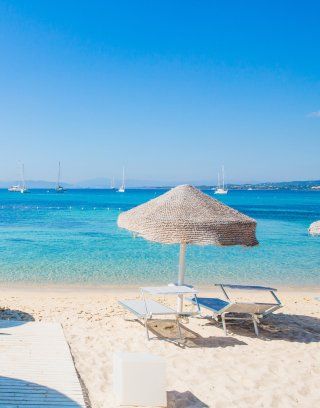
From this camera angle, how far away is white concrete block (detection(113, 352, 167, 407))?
4.61m

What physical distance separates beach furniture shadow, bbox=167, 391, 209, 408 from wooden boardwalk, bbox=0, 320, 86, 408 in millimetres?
929

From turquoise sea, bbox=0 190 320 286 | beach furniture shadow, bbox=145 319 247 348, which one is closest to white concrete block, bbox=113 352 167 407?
beach furniture shadow, bbox=145 319 247 348

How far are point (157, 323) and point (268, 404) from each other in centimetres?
328

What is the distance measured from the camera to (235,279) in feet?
48.6

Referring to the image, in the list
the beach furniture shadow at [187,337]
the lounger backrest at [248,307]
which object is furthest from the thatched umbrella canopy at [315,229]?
the beach furniture shadow at [187,337]

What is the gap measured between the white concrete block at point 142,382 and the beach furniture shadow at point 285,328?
3.15 meters

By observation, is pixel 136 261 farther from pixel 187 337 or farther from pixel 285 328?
pixel 187 337

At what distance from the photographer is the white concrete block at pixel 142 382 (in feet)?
15.1

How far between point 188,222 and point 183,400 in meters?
2.96

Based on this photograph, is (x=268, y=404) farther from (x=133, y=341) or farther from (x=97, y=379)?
(x=133, y=341)

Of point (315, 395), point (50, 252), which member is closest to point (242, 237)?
point (315, 395)

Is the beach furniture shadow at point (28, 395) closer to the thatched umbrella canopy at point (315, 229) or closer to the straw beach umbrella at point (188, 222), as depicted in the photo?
the straw beach umbrella at point (188, 222)

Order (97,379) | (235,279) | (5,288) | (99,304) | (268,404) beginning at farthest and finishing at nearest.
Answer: (235,279) → (5,288) → (99,304) → (97,379) → (268,404)

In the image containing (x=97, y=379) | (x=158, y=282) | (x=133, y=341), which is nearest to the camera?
(x=97, y=379)
